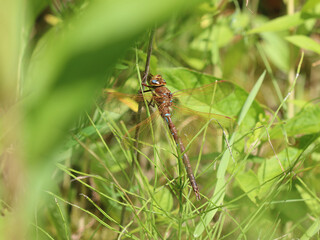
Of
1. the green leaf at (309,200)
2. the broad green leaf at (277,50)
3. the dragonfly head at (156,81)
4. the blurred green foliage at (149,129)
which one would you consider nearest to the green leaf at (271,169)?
the blurred green foliage at (149,129)

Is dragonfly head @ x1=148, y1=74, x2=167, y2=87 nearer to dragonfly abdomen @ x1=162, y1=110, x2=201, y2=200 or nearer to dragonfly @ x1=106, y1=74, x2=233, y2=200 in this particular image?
dragonfly @ x1=106, y1=74, x2=233, y2=200

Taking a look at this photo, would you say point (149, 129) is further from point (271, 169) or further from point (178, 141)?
point (271, 169)

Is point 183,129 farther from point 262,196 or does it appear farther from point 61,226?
point 61,226

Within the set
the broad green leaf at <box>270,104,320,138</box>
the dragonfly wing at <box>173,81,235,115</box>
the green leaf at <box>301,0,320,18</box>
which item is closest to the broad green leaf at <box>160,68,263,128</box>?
the dragonfly wing at <box>173,81,235,115</box>

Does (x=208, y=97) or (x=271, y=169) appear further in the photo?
(x=208, y=97)

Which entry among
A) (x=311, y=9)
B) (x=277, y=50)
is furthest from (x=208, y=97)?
(x=277, y=50)

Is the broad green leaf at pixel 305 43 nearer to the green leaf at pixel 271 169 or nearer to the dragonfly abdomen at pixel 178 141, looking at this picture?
the green leaf at pixel 271 169

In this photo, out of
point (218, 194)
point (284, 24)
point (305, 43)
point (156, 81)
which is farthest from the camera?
point (284, 24)
